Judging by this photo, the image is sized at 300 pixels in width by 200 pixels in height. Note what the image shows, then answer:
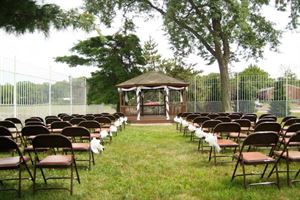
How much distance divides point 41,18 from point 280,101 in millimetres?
23638

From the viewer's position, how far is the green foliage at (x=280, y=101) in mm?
25938

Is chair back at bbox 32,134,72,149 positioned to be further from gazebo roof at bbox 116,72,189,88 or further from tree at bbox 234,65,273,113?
tree at bbox 234,65,273,113

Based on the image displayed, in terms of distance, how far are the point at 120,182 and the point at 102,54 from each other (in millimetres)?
28697

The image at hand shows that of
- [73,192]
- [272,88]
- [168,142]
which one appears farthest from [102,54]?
[73,192]

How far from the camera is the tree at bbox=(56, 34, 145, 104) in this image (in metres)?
33.8

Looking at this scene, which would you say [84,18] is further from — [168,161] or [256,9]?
[256,9]

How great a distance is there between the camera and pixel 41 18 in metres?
4.31

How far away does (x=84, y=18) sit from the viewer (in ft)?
14.1

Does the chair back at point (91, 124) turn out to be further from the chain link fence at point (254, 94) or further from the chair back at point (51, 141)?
the chain link fence at point (254, 94)

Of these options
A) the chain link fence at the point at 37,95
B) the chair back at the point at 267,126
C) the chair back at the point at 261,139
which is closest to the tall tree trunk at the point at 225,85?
the chain link fence at the point at 37,95

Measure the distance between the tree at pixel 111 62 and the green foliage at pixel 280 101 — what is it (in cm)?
1209

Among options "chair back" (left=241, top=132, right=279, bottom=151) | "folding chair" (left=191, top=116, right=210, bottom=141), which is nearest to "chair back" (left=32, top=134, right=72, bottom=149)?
"chair back" (left=241, top=132, right=279, bottom=151)

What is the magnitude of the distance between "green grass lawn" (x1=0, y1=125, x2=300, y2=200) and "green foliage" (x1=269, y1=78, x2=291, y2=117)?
58.2 ft

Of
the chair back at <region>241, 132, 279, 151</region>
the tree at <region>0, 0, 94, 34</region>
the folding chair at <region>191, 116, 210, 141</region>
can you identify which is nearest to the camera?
the tree at <region>0, 0, 94, 34</region>
